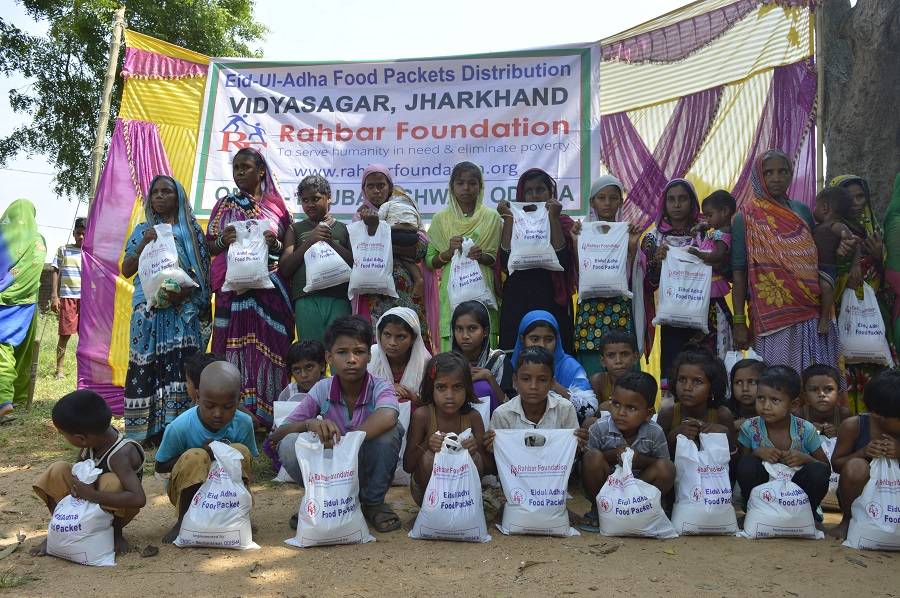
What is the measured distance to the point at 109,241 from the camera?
646 centimetres

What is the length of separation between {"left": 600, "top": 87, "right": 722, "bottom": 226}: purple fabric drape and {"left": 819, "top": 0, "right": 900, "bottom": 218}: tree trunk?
1137mm

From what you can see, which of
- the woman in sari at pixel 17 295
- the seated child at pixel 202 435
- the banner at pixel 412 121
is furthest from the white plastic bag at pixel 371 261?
the woman in sari at pixel 17 295

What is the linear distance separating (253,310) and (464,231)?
1.48 m

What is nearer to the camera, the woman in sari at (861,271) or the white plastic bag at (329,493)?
the white plastic bag at (329,493)

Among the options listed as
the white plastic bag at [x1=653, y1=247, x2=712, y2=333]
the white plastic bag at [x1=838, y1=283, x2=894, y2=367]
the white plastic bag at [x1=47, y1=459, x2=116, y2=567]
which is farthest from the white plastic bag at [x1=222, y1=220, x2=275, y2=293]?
the white plastic bag at [x1=838, y1=283, x2=894, y2=367]

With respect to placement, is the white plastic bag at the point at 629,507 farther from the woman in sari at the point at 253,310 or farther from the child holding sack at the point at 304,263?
the woman in sari at the point at 253,310

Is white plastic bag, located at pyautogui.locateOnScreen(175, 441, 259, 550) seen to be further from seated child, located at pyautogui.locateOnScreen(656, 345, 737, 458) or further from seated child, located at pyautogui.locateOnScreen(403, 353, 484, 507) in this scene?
seated child, located at pyautogui.locateOnScreen(656, 345, 737, 458)

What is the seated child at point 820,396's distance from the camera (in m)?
4.18

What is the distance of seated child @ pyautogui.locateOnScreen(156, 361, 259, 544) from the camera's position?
3.27 m

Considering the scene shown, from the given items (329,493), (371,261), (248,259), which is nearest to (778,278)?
(371,261)

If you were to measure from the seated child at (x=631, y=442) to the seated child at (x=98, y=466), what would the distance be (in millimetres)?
1969

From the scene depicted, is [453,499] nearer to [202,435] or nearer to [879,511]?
[202,435]

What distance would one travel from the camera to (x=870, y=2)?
20.3 feet

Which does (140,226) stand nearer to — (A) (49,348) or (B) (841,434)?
(B) (841,434)
